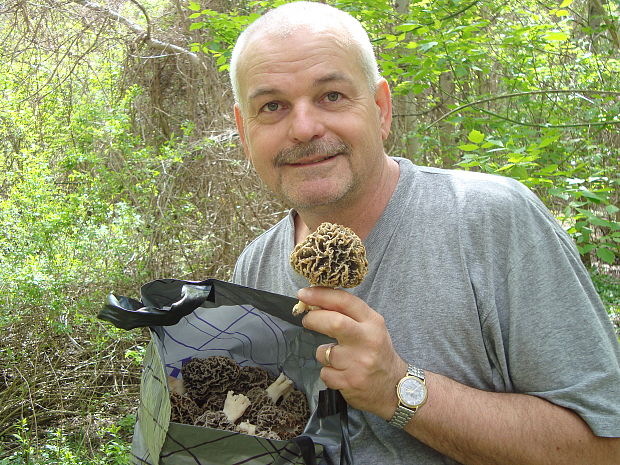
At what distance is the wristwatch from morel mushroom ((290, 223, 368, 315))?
13.7 inches

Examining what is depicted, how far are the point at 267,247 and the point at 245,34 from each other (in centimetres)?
98

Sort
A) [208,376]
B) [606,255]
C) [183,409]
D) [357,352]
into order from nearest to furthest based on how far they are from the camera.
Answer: [357,352] < [183,409] < [208,376] < [606,255]

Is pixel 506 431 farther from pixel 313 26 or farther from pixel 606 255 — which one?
pixel 606 255

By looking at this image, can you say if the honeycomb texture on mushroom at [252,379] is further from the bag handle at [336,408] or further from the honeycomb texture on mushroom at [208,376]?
the bag handle at [336,408]

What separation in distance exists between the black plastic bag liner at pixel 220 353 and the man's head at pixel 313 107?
485 mm

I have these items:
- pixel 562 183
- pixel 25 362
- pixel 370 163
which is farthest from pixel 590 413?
pixel 25 362

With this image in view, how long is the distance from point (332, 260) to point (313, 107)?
67cm

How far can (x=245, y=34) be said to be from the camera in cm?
231

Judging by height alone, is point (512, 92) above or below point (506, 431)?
above

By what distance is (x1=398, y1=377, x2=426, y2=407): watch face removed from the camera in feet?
5.55

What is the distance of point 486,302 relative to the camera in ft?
5.97

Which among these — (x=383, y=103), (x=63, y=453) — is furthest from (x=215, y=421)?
(x=63, y=453)

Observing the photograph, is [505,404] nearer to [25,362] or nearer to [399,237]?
[399,237]

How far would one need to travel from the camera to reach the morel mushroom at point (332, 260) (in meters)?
1.72
